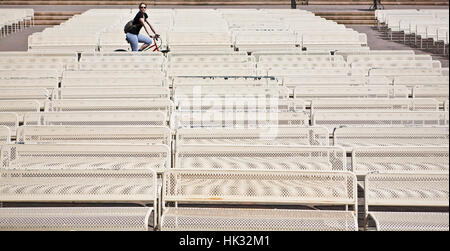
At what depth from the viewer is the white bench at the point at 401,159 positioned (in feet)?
11.7

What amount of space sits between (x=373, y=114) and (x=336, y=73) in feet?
9.84

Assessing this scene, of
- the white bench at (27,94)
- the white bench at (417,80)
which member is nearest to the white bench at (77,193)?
the white bench at (27,94)

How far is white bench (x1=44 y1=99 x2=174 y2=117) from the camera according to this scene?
566 cm

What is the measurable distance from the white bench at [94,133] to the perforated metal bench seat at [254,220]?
1073mm

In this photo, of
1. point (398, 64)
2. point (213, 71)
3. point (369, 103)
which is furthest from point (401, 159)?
point (398, 64)

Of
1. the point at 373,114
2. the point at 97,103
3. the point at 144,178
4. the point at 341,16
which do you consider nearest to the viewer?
the point at 144,178

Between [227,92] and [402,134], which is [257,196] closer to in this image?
[402,134]

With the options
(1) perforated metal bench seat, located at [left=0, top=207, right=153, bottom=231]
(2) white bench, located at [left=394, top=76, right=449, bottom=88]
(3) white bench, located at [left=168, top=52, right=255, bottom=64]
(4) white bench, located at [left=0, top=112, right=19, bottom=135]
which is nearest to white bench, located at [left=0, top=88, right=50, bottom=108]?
(4) white bench, located at [left=0, top=112, right=19, bottom=135]

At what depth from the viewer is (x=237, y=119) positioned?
503 centimetres

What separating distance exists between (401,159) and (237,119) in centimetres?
158

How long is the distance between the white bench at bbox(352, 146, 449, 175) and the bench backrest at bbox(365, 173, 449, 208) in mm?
100

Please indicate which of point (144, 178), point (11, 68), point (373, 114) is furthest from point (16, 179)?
point (11, 68)

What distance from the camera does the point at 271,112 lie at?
517cm

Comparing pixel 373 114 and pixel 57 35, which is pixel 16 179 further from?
pixel 57 35
